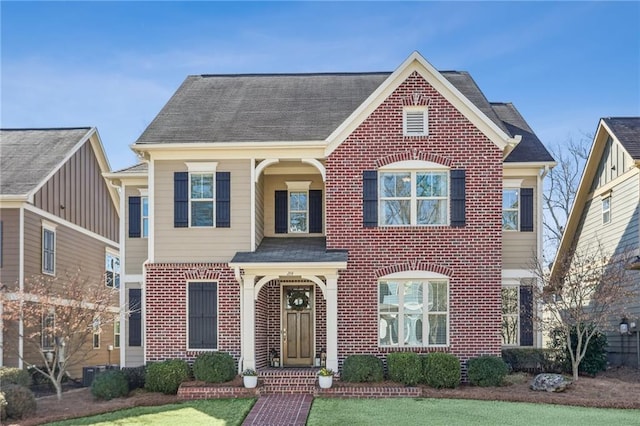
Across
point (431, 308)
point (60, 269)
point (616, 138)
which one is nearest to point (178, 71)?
point (60, 269)

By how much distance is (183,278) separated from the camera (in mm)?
17922

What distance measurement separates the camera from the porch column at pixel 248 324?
17.1 meters

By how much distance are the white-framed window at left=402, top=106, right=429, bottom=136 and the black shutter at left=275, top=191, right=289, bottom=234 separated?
3.98 metres

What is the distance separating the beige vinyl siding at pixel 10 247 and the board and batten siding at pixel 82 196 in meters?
1.06

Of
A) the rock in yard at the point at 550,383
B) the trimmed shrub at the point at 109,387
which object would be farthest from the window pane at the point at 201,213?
the rock in yard at the point at 550,383

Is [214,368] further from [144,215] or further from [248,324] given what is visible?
[144,215]

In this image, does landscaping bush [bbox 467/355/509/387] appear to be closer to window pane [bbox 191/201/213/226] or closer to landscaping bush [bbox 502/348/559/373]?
landscaping bush [bbox 502/348/559/373]

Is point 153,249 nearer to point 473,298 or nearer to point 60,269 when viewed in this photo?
point 60,269

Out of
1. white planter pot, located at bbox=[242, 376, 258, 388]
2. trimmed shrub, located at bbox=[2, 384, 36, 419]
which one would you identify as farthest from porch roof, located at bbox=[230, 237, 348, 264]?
trimmed shrub, located at bbox=[2, 384, 36, 419]

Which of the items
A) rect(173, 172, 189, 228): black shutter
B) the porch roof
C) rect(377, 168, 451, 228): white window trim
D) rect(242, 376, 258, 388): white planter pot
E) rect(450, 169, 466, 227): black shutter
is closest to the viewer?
rect(242, 376, 258, 388): white planter pot

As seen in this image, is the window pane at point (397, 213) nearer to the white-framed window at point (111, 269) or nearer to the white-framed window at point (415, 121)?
the white-framed window at point (415, 121)

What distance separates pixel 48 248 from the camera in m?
22.0

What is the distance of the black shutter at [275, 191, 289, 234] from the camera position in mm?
19781

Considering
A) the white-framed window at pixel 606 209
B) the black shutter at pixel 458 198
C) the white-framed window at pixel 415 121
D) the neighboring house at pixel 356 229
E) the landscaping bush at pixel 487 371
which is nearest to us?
the landscaping bush at pixel 487 371
